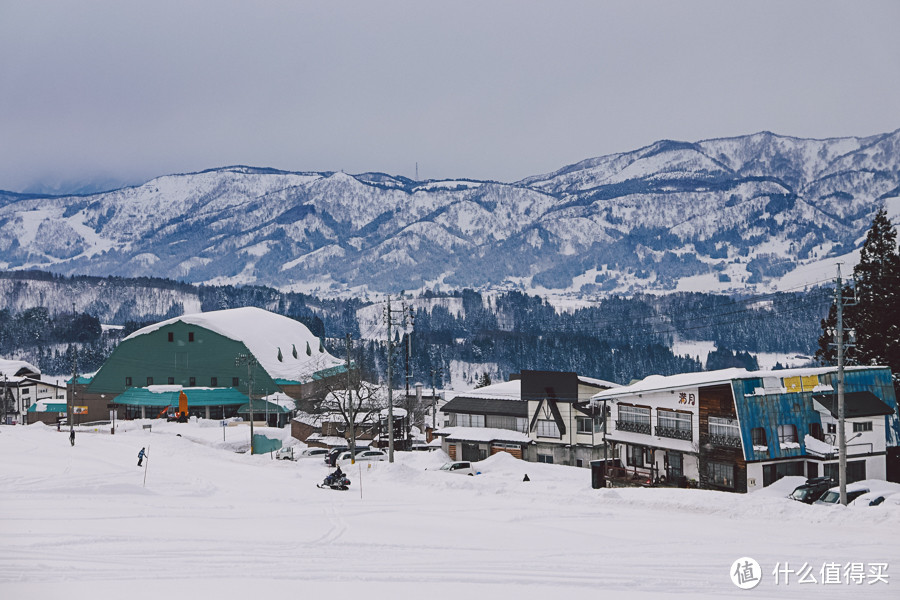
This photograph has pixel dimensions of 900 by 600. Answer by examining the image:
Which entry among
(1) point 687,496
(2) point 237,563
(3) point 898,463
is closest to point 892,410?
(3) point 898,463

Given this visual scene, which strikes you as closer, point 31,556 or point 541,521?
point 31,556

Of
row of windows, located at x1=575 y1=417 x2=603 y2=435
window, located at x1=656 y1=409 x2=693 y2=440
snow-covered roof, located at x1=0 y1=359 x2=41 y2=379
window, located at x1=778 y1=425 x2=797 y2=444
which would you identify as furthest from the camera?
snow-covered roof, located at x1=0 y1=359 x2=41 y2=379

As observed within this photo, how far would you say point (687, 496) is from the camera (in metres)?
27.4

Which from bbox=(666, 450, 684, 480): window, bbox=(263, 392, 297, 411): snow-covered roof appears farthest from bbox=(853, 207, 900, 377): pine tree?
bbox=(263, 392, 297, 411): snow-covered roof

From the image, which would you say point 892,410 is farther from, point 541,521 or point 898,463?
point 541,521

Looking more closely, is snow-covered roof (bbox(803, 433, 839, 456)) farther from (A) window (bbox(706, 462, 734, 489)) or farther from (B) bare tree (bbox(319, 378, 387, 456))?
(B) bare tree (bbox(319, 378, 387, 456))

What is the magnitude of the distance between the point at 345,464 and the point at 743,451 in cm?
2205

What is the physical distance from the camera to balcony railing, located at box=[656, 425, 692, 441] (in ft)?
131

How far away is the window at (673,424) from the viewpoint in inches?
1583

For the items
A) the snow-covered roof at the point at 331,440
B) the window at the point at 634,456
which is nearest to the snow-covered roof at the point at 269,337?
the snow-covered roof at the point at 331,440

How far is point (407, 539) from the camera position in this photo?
21.1 meters

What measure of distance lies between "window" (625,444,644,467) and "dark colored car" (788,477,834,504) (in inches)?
479

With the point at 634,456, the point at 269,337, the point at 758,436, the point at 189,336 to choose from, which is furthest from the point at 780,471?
the point at 269,337

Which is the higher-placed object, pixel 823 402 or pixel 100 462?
pixel 823 402
